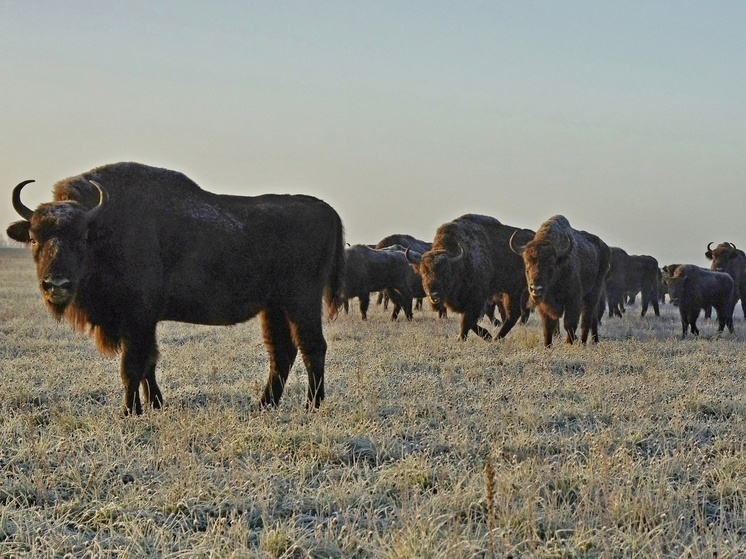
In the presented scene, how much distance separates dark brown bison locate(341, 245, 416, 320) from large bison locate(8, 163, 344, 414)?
13.4 m

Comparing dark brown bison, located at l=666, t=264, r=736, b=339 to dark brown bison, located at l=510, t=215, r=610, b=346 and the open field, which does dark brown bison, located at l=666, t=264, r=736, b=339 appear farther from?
the open field

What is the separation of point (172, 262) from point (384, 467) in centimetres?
315

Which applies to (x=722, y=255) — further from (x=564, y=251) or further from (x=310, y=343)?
(x=310, y=343)

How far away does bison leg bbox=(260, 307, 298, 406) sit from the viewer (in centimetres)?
775

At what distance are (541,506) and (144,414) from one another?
3596 mm

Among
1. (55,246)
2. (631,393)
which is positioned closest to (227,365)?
(55,246)

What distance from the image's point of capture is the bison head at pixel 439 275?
49.3 ft

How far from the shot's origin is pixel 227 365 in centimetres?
1046

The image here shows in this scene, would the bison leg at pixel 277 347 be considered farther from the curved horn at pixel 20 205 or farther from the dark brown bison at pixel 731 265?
the dark brown bison at pixel 731 265

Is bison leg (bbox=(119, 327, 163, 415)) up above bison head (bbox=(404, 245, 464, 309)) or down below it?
below

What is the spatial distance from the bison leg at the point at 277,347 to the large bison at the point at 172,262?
1 centimetres

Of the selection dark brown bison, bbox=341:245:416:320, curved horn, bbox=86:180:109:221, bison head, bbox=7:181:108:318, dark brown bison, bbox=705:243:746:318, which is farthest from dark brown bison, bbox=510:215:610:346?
dark brown bison, bbox=705:243:746:318

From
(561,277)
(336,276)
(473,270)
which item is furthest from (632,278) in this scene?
(336,276)

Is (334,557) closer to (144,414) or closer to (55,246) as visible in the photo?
(144,414)
